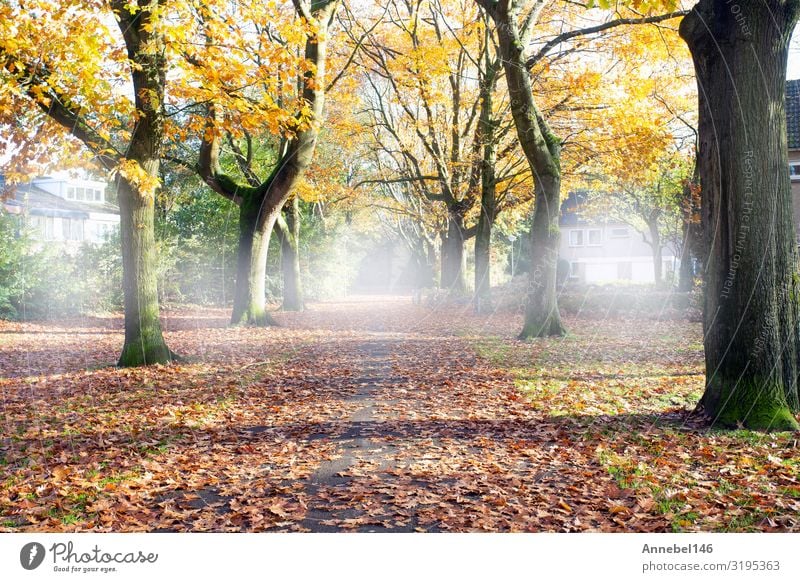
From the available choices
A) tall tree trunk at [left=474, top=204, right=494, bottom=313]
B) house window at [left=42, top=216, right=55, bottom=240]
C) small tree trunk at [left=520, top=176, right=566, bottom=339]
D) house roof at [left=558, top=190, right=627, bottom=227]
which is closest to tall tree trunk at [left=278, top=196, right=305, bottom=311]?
tall tree trunk at [left=474, top=204, right=494, bottom=313]

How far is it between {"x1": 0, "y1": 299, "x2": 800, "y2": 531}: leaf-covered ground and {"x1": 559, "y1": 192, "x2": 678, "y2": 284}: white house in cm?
5029

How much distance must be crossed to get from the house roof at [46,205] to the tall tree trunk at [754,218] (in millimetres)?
22341

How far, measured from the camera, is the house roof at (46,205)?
25375 mm

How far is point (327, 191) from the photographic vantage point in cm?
3191

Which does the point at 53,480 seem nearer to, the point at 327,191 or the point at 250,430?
the point at 250,430

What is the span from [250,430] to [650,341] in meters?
12.8

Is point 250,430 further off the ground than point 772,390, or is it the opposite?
point 772,390

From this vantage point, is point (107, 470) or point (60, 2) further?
point (60, 2)

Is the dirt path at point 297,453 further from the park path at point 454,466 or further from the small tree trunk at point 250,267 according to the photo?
the small tree trunk at point 250,267

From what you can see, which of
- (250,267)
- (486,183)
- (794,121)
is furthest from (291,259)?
(794,121)

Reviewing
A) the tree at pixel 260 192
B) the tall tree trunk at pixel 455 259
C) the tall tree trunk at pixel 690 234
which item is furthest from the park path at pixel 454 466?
the tall tree trunk at pixel 455 259

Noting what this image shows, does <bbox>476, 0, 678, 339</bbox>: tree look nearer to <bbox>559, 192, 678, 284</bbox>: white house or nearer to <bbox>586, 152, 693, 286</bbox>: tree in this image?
<bbox>586, 152, 693, 286</bbox>: tree

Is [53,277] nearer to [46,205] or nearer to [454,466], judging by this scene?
[46,205]

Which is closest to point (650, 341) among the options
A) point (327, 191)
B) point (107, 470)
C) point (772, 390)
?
point (772, 390)
